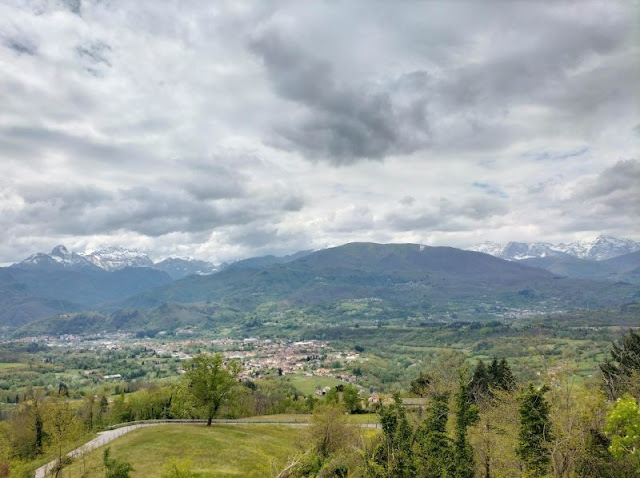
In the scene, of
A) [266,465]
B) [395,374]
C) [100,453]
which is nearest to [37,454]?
[100,453]

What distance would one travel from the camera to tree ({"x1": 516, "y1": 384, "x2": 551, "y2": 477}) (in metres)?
30.4

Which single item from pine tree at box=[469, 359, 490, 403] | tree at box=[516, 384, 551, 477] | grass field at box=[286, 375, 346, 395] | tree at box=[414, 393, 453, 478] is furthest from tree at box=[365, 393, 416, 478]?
grass field at box=[286, 375, 346, 395]

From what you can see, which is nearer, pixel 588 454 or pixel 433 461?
pixel 588 454

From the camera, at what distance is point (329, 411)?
51.5 metres

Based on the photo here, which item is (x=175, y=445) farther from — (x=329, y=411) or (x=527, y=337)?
(x=527, y=337)

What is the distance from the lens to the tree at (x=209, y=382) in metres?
64.0

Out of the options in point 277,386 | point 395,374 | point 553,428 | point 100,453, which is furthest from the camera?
point 395,374

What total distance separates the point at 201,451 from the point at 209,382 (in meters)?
14.2

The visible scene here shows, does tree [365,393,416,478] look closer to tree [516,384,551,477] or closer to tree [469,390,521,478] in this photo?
tree [469,390,521,478]

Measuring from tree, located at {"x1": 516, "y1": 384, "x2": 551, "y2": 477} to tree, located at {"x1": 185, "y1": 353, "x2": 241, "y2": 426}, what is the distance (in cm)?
4582

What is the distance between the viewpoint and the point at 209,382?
208 feet

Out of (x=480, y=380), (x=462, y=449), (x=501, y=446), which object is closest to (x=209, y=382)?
(x=462, y=449)

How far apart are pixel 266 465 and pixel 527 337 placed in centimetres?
3683

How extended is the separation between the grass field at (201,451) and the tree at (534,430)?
21668 mm
